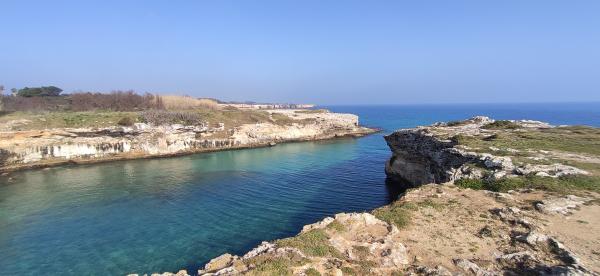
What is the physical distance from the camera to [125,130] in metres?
66.9

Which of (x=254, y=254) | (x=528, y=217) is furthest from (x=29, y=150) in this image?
(x=528, y=217)

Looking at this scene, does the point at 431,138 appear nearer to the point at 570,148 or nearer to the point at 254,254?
the point at 570,148

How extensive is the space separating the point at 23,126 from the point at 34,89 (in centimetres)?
6683

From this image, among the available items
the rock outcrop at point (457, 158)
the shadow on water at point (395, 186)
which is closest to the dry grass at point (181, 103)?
the shadow on water at point (395, 186)

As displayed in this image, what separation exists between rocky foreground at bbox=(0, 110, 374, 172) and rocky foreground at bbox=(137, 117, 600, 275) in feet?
193

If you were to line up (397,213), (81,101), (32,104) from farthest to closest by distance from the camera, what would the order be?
(81,101) < (32,104) < (397,213)

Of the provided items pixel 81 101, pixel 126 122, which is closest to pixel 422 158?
pixel 126 122

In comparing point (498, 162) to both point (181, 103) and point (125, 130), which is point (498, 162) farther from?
point (181, 103)

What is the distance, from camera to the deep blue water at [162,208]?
72.8 feet

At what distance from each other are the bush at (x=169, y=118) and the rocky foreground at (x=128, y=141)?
158 cm

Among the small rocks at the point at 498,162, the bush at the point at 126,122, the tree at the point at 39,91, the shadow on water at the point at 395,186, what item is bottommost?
the shadow on water at the point at 395,186

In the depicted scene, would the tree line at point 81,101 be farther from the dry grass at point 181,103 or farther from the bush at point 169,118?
the bush at point 169,118

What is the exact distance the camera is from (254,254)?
13.2 metres

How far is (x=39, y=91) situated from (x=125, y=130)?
7253 cm
